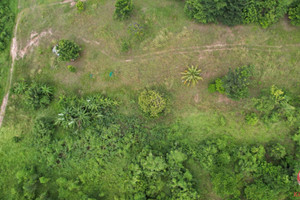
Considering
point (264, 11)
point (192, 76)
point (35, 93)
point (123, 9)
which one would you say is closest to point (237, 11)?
point (264, 11)

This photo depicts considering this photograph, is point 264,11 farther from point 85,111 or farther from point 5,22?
point 5,22

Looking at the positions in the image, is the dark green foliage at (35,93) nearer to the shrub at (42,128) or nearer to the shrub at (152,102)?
the shrub at (42,128)

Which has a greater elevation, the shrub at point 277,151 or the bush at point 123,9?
the bush at point 123,9

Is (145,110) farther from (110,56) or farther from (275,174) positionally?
(275,174)

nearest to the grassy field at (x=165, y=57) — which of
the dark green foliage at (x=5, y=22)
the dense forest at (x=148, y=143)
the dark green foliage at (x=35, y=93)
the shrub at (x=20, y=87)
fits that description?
the dense forest at (x=148, y=143)

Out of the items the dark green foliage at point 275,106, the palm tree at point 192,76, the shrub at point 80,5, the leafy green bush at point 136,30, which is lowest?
the dark green foliage at point 275,106

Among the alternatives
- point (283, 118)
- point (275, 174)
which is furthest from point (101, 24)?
point (275, 174)

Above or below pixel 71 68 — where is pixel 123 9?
above

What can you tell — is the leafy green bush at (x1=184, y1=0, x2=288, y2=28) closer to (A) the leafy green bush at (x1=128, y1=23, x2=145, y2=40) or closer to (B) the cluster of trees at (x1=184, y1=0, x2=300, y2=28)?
(B) the cluster of trees at (x1=184, y1=0, x2=300, y2=28)
